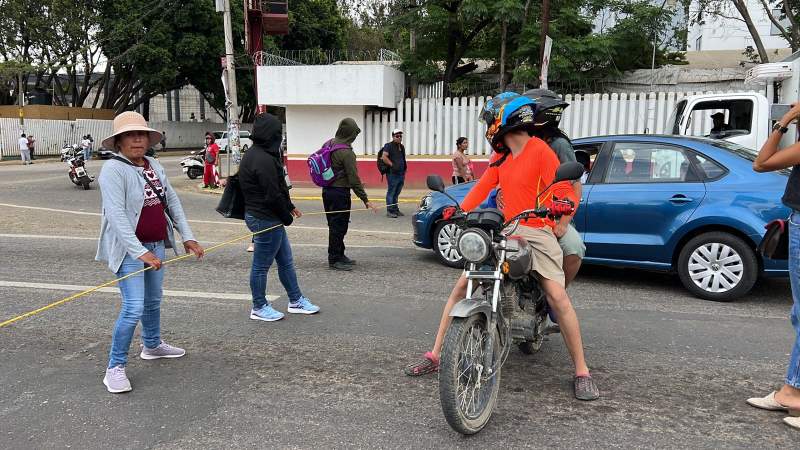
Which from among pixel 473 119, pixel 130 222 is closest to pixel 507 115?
pixel 130 222

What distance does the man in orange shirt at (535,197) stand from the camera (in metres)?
3.60

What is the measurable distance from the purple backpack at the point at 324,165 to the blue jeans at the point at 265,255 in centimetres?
187

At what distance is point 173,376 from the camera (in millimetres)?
4082

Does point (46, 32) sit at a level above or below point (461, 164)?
above

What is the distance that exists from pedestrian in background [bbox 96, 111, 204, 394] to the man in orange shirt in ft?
6.35

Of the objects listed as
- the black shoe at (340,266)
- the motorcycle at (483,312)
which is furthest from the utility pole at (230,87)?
the motorcycle at (483,312)

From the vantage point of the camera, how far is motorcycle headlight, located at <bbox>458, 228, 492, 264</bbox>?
3.17 metres

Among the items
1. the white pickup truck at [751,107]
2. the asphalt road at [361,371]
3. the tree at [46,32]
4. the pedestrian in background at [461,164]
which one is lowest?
the asphalt road at [361,371]

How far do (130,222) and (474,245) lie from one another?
6.96 ft

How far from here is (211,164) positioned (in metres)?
18.0

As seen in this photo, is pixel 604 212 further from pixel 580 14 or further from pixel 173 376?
pixel 580 14

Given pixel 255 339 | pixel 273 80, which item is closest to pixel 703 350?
pixel 255 339

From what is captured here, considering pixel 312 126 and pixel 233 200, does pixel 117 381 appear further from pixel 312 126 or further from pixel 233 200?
pixel 312 126

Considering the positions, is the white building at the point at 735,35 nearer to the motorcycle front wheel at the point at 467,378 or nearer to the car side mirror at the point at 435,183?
the car side mirror at the point at 435,183
